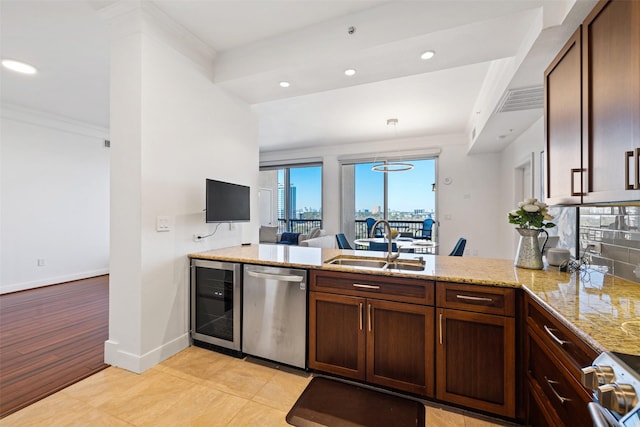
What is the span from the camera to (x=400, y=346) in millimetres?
1827

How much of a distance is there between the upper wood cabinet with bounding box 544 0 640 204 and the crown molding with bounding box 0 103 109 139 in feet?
21.2

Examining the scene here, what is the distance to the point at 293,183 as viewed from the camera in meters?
7.56

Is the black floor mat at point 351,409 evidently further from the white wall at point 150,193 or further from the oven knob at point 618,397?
the white wall at point 150,193

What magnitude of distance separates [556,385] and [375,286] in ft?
3.21

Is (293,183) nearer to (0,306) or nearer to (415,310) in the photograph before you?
(0,306)

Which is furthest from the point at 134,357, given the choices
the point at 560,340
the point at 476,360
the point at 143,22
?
the point at 560,340

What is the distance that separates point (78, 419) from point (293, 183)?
6.28 m

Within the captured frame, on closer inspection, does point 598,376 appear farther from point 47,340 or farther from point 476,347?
point 47,340

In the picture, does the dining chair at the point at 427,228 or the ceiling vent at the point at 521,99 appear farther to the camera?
the dining chair at the point at 427,228

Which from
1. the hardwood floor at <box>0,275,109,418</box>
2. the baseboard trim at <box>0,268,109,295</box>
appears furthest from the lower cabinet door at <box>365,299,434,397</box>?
the baseboard trim at <box>0,268,109,295</box>

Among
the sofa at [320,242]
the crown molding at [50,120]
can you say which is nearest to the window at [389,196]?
the sofa at [320,242]

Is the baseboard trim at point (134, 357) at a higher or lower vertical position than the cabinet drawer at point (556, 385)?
lower

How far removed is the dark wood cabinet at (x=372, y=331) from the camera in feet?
5.83

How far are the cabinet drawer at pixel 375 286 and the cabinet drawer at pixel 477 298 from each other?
8 cm
